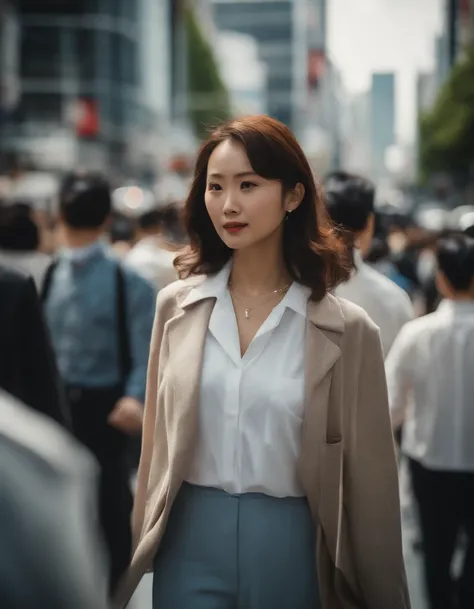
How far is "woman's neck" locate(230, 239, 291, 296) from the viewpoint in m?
3.08

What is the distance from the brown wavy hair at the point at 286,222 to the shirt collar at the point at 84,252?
1.65m

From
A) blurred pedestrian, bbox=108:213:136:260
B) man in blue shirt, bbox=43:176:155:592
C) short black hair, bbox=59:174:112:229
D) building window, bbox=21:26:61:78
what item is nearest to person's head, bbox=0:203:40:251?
short black hair, bbox=59:174:112:229

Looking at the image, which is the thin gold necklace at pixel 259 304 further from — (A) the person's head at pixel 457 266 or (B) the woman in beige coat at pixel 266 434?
(A) the person's head at pixel 457 266

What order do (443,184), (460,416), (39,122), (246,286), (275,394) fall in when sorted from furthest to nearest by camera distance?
(443,184)
(39,122)
(460,416)
(246,286)
(275,394)

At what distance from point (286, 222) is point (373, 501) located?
812mm

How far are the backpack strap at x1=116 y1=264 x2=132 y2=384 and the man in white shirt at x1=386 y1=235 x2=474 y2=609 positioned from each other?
43.3 inches

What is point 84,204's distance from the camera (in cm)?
496

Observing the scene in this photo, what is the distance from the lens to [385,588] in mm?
2898

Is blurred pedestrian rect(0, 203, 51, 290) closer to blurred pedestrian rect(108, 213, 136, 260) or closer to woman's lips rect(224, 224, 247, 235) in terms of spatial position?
woman's lips rect(224, 224, 247, 235)

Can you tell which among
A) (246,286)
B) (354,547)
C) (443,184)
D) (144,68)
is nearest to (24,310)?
(246,286)

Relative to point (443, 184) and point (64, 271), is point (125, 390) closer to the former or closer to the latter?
point (64, 271)

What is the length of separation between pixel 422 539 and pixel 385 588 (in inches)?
75.3

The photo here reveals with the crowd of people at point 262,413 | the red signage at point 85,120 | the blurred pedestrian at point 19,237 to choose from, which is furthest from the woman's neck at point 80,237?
the red signage at point 85,120

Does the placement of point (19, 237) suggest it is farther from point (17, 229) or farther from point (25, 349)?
point (25, 349)
